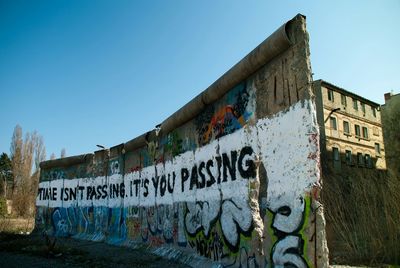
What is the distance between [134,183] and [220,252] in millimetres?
4852

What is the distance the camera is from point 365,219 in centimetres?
511

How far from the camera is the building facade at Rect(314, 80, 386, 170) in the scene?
31.8m

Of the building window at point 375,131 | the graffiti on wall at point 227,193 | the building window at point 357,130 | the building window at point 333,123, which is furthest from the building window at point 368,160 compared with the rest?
the graffiti on wall at point 227,193

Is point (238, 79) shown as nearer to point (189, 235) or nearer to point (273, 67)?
point (273, 67)

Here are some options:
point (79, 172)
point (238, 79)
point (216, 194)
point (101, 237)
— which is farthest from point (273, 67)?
point (79, 172)

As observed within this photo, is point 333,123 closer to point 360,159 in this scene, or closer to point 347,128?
point 347,128

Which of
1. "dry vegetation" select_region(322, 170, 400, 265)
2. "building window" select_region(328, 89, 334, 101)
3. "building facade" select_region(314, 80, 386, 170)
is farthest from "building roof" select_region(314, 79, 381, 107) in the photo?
"dry vegetation" select_region(322, 170, 400, 265)

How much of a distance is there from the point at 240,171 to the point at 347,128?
109ft

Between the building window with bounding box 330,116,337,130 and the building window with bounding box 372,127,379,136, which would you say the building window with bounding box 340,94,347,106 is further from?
the building window with bounding box 372,127,379,136

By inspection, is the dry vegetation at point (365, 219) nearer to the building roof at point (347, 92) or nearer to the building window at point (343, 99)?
the building roof at point (347, 92)

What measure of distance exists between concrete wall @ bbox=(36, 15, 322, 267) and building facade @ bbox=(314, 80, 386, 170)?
929 inches

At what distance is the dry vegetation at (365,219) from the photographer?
477 centimetres

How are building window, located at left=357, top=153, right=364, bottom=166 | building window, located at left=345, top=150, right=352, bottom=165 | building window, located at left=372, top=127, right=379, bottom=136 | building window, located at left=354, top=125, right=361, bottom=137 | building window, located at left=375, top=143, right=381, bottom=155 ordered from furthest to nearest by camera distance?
1. building window, located at left=372, top=127, right=379, bottom=136
2. building window, located at left=375, top=143, right=381, bottom=155
3. building window, located at left=354, top=125, right=361, bottom=137
4. building window, located at left=357, top=153, right=364, bottom=166
5. building window, located at left=345, top=150, right=352, bottom=165

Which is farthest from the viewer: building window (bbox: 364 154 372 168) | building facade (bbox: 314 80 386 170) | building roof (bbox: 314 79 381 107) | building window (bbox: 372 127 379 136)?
building window (bbox: 372 127 379 136)
